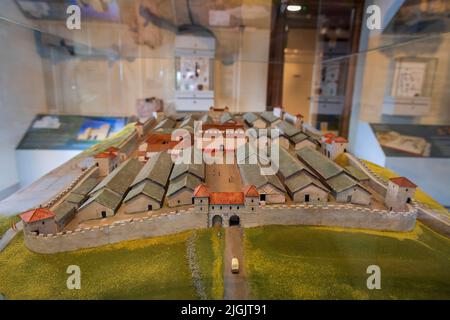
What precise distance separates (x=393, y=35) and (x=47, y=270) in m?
12.7

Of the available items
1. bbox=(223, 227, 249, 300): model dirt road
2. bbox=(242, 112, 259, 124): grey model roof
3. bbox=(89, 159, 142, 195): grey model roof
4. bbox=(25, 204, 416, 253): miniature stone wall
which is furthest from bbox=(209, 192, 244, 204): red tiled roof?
bbox=(242, 112, 259, 124): grey model roof

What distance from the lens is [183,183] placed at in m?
6.01

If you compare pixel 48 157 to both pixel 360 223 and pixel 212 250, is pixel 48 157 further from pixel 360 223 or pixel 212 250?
pixel 360 223

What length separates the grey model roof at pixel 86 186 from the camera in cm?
650

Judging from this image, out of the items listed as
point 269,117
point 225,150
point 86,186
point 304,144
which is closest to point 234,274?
point 86,186

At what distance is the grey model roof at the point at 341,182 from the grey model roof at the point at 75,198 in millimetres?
5119

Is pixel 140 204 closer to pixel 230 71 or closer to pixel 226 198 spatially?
pixel 226 198

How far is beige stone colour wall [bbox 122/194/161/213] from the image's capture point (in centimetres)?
573

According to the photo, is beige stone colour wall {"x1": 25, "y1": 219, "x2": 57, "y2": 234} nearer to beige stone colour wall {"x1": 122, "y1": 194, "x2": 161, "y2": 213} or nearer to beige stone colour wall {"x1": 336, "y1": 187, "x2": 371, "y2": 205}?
beige stone colour wall {"x1": 122, "y1": 194, "x2": 161, "y2": 213}

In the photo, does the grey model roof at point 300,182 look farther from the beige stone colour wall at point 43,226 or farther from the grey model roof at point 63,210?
the beige stone colour wall at point 43,226

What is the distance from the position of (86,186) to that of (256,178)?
3.78 meters

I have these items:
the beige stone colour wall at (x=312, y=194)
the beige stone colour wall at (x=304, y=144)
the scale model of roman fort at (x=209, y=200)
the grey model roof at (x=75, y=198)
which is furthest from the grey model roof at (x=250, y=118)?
the grey model roof at (x=75, y=198)

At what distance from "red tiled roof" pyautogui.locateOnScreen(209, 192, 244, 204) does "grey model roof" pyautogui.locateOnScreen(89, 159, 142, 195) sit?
79.8 inches
